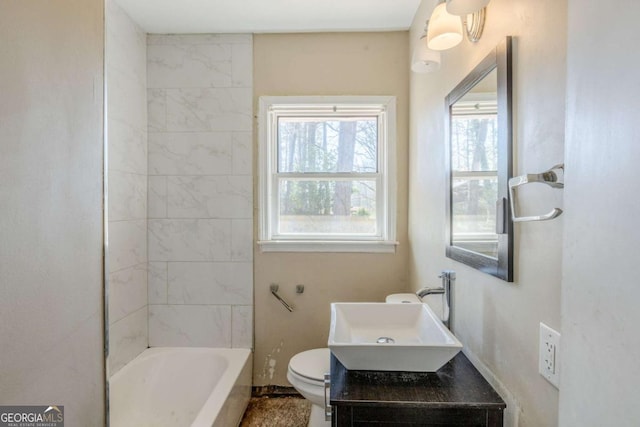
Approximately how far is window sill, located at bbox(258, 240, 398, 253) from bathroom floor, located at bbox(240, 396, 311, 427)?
1042 mm

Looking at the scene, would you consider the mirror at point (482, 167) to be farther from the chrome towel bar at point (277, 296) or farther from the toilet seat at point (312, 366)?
the chrome towel bar at point (277, 296)

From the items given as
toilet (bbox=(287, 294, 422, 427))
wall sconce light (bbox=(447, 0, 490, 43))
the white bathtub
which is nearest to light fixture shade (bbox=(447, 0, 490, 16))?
wall sconce light (bbox=(447, 0, 490, 43))

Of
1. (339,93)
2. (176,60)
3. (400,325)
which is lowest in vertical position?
(400,325)

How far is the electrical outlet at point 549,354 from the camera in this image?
75 cm

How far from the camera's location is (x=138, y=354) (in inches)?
86.8

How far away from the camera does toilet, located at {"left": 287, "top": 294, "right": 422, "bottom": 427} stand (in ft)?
5.51

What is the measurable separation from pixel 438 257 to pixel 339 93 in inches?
53.0

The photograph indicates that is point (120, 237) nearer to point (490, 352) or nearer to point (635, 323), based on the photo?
point (490, 352)

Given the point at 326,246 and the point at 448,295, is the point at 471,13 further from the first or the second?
the point at 326,246

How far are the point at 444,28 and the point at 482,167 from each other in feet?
1.71

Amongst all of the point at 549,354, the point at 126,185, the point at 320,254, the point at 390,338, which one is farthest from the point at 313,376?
the point at 126,185

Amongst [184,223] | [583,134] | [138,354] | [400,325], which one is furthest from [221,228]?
[583,134]

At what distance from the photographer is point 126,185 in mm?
2062

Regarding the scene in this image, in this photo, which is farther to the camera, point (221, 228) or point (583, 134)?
point (221, 228)
